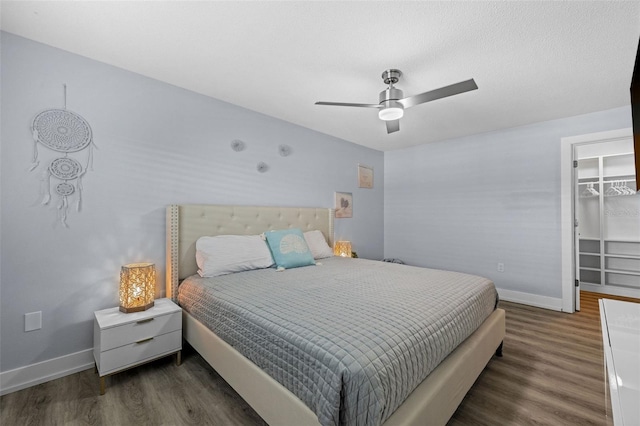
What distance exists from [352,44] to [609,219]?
4744mm

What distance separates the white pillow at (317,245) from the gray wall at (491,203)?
1.91m

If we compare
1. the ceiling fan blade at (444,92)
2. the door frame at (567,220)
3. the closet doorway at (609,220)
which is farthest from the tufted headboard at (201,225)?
the closet doorway at (609,220)

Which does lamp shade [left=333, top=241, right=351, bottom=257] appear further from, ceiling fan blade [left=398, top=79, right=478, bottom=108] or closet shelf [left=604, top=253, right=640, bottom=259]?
closet shelf [left=604, top=253, right=640, bottom=259]

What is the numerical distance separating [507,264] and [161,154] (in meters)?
4.29

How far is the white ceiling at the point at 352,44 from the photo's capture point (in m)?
1.61

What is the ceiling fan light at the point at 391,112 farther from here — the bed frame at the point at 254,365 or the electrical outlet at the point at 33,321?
the electrical outlet at the point at 33,321

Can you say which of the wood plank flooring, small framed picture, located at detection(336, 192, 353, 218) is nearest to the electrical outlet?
the wood plank flooring

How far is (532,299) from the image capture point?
3.50m

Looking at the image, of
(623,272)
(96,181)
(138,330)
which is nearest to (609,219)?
(623,272)

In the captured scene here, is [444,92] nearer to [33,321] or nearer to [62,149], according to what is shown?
[62,149]

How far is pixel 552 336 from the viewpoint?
2621 mm

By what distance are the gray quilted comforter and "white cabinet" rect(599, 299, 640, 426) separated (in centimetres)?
62

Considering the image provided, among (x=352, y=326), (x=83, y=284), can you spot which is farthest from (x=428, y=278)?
(x=83, y=284)

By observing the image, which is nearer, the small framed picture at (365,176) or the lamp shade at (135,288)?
the lamp shade at (135,288)
